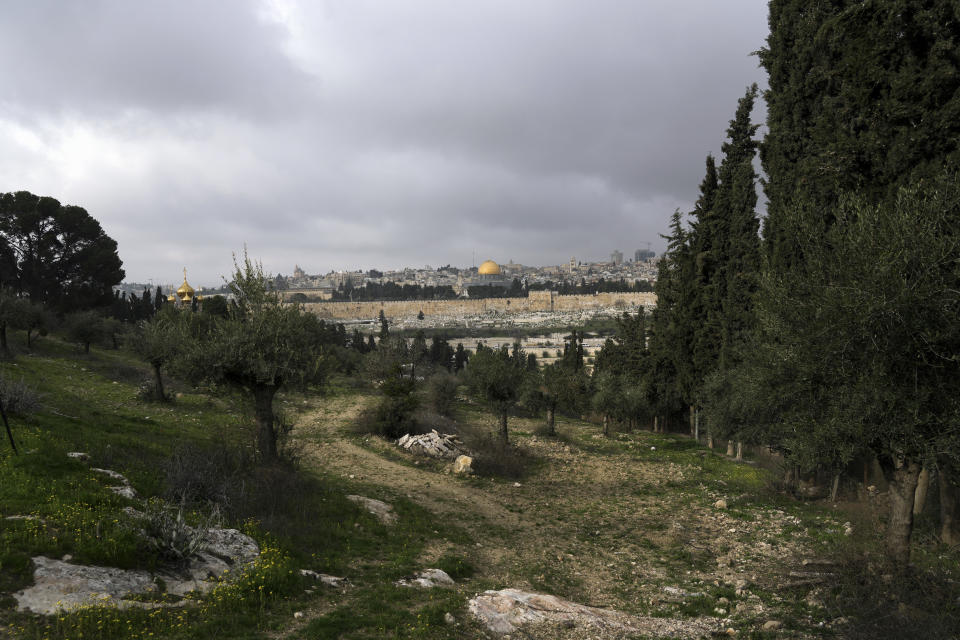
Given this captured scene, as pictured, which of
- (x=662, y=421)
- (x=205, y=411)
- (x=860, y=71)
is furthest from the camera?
(x=662, y=421)

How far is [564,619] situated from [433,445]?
1359 centimetres

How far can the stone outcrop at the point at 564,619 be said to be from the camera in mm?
7160

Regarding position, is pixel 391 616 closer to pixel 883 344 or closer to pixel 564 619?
pixel 564 619

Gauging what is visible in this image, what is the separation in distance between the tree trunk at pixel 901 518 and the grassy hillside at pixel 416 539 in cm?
36

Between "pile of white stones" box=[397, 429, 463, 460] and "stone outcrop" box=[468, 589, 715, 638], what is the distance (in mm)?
12075

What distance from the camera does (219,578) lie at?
23.1ft

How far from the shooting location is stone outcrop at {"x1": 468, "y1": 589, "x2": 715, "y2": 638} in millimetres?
7160

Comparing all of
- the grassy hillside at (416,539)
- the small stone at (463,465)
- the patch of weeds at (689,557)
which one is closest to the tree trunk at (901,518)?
the grassy hillside at (416,539)

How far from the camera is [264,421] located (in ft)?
44.3

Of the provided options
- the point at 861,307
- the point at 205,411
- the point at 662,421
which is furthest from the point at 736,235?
the point at 205,411

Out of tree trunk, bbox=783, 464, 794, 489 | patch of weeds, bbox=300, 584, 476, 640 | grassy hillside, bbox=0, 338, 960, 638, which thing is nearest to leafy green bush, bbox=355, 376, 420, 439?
grassy hillside, bbox=0, 338, 960, 638

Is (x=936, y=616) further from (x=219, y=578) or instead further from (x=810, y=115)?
(x=810, y=115)

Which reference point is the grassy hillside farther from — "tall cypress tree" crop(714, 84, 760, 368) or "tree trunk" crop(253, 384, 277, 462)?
"tall cypress tree" crop(714, 84, 760, 368)

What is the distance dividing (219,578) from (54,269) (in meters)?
54.0
